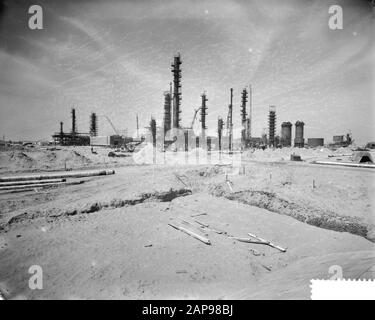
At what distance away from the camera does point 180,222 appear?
7301 millimetres

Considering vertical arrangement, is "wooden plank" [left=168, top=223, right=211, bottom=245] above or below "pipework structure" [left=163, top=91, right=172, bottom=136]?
below

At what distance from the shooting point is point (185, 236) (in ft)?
21.0

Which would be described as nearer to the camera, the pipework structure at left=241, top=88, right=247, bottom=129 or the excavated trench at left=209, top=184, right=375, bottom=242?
the excavated trench at left=209, top=184, right=375, bottom=242

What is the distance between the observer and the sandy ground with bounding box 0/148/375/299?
448cm

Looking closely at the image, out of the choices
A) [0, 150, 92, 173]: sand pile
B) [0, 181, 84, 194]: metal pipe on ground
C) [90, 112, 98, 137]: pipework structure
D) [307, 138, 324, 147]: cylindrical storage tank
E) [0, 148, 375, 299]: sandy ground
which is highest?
[90, 112, 98, 137]: pipework structure

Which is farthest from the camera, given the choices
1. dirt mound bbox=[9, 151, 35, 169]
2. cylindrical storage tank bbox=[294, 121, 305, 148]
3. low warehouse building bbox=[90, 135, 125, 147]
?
low warehouse building bbox=[90, 135, 125, 147]

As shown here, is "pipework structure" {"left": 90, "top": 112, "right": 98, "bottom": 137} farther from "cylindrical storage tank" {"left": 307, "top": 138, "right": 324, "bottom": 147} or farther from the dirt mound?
"cylindrical storage tank" {"left": 307, "top": 138, "right": 324, "bottom": 147}

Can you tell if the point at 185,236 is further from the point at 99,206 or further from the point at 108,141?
the point at 108,141

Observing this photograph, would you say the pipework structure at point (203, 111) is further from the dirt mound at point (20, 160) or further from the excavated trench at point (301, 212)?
the excavated trench at point (301, 212)

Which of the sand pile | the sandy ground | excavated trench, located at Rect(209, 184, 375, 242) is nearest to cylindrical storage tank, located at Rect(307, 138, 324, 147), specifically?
the sandy ground

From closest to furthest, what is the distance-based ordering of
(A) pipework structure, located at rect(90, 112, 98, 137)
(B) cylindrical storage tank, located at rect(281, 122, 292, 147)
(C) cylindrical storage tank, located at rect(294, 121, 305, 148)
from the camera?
(C) cylindrical storage tank, located at rect(294, 121, 305, 148)
(B) cylindrical storage tank, located at rect(281, 122, 292, 147)
(A) pipework structure, located at rect(90, 112, 98, 137)

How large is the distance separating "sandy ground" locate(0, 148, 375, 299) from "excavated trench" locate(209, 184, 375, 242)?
33 mm

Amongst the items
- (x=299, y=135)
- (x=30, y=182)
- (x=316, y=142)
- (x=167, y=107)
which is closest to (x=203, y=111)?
(x=167, y=107)
